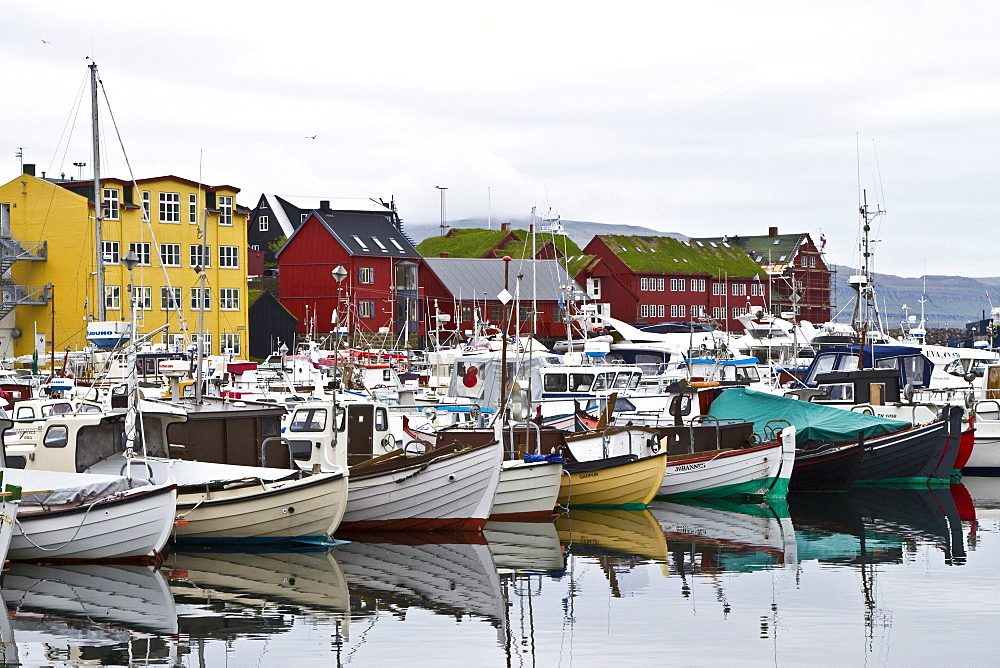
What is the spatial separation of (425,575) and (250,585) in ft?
8.47

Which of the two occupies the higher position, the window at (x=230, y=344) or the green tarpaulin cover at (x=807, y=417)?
the window at (x=230, y=344)

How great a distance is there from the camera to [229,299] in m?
71.4

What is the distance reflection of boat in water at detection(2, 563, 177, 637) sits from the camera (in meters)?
16.7

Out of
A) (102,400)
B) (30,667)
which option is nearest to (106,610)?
(30,667)

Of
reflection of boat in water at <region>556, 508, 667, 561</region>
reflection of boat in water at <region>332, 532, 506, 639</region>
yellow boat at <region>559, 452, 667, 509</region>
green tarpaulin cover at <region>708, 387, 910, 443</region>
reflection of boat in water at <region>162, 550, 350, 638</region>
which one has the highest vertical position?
green tarpaulin cover at <region>708, 387, 910, 443</region>

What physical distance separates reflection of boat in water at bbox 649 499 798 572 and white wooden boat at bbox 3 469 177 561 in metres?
8.17

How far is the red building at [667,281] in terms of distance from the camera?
98.6 m

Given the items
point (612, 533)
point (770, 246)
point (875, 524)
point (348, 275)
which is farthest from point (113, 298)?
point (770, 246)

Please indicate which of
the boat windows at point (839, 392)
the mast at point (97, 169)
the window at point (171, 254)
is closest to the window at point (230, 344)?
the window at point (171, 254)

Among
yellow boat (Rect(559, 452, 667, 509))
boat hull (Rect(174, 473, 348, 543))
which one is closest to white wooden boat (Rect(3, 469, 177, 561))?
boat hull (Rect(174, 473, 348, 543))

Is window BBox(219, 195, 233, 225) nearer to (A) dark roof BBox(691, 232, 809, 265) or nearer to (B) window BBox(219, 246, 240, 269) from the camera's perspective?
(B) window BBox(219, 246, 240, 269)

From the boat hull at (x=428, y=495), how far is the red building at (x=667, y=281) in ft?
235

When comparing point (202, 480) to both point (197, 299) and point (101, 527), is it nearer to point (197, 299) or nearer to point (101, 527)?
point (101, 527)

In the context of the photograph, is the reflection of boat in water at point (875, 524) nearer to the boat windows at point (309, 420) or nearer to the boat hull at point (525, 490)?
the boat hull at point (525, 490)
